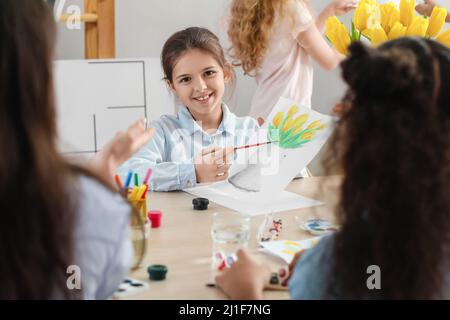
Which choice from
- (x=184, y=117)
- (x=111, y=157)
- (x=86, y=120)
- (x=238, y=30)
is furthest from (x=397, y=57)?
(x=86, y=120)

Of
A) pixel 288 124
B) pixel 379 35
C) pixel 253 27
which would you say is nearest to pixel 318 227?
pixel 288 124

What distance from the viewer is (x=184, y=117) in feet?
7.41

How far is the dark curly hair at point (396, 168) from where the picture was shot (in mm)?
907

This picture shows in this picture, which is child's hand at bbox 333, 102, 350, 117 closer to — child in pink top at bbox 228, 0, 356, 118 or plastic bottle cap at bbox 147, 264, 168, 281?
plastic bottle cap at bbox 147, 264, 168, 281

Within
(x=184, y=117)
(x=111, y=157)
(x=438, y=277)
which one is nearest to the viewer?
(x=438, y=277)

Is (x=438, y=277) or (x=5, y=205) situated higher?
(x=5, y=205)

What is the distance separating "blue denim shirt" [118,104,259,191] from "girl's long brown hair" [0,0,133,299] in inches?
41.6

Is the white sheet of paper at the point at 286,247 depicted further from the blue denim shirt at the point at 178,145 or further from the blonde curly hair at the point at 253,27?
the blonde curly hair at the point at 253,27

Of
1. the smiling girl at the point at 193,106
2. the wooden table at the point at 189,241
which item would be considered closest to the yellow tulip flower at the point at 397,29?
the wooden table at the point at 189,241

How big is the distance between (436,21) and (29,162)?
139 centimetres

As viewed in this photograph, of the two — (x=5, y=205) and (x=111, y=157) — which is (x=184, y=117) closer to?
(x=111, y=157)

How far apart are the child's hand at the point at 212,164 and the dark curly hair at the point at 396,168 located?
0.99 metres
